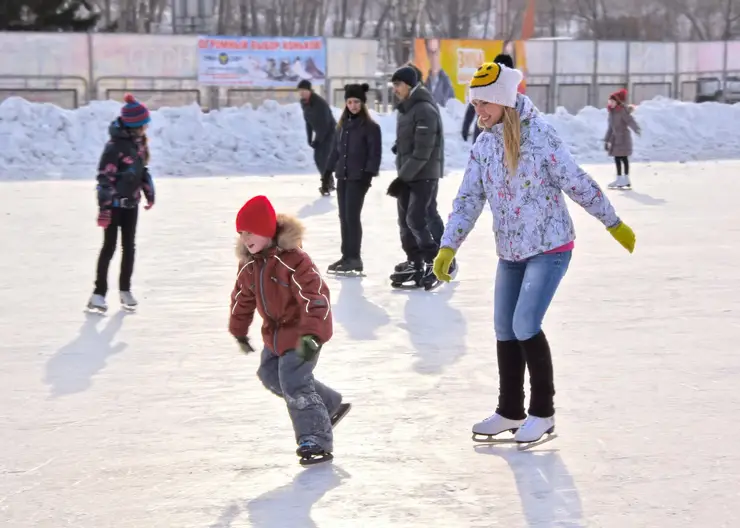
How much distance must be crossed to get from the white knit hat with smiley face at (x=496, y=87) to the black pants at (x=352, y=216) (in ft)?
15.6

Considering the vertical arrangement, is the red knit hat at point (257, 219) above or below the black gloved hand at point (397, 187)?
above

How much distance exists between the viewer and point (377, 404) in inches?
221

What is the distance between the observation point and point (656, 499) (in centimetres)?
425

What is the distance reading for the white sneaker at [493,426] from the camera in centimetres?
502

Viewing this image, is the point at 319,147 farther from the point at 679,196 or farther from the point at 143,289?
the point at 143,289

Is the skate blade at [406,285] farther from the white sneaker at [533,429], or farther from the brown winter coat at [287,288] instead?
the brown winter coat at [287,288]

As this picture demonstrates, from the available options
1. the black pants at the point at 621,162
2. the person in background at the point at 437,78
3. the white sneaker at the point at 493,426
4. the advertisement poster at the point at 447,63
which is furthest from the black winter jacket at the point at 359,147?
the advertisement poster at the point at 447,63

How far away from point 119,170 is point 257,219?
3716mm

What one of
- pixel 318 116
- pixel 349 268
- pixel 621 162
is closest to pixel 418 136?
pixel 349 268

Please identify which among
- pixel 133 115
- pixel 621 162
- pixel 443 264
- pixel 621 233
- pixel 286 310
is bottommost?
pixel 621 162

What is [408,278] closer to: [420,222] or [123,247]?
[420,222]

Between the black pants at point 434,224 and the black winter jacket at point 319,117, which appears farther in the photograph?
the black winter jacket at point 319,117

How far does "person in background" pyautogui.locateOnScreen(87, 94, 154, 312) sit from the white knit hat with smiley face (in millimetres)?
3572

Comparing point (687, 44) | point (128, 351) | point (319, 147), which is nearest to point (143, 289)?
point (128, 351)
